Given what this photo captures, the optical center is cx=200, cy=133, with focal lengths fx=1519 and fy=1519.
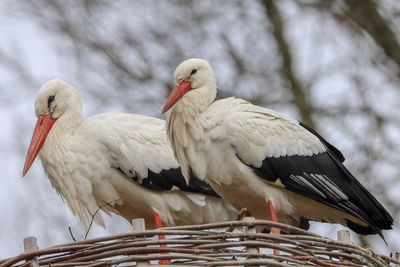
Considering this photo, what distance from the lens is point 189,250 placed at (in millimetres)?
7961

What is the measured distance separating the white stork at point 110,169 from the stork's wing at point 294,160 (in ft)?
2.92

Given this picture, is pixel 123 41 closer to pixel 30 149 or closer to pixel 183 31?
pixel 183 31

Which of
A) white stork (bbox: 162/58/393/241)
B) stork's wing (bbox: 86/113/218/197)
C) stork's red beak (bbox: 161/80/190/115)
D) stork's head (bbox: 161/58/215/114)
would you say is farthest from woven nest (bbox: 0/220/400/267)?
stork's wing (bbox: 86/113/218/197)

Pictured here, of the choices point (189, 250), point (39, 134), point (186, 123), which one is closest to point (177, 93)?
point (186, 123)

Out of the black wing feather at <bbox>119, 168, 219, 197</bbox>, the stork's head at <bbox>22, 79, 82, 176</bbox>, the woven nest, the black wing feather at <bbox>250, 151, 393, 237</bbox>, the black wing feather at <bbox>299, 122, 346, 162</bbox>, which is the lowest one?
the woven nest

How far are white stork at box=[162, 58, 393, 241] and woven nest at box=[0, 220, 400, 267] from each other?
1.85 metres

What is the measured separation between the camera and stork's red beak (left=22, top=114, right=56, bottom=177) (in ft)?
35.3

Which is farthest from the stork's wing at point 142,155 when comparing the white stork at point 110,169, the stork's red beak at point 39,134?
the stork's red beak at point 39,134

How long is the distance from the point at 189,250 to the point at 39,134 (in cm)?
313

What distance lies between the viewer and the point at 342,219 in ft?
33.9

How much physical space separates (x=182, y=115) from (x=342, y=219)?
52.1 inches

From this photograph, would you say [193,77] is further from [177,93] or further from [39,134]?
[39,134]

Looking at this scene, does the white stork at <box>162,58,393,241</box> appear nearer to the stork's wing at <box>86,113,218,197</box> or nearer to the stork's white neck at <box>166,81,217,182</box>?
the stork's white neck at <box>166,81,217,182</box>

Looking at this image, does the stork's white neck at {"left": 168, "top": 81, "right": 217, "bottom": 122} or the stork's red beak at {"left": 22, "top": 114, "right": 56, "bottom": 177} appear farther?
the stork's red beak at {"left": 22, "top": 114, "right": 56, "bottom": 177}
